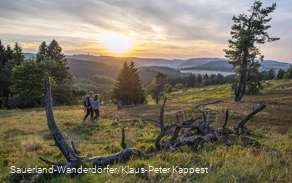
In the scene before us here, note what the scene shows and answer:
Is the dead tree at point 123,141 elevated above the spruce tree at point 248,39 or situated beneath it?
situated beneath

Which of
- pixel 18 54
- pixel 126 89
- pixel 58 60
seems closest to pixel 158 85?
pixel 126 89

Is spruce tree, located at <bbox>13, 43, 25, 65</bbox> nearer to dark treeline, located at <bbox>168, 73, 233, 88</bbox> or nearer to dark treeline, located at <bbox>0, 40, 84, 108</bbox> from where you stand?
dark treeline, located at <bbox>0, 40, 84, 108</bbox>

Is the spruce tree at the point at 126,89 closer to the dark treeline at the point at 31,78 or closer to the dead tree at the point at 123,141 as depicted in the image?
the dark treeline at the point at 31,78

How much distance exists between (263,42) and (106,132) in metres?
29.4

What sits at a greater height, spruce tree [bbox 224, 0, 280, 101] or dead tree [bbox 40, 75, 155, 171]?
spruce tree [bbox 224, 0, 280, 101]

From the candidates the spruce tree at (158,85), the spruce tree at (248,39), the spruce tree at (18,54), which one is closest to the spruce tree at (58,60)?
the spruce tree at (18,54)

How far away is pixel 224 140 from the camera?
247 inches

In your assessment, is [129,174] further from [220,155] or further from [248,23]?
[248,23]

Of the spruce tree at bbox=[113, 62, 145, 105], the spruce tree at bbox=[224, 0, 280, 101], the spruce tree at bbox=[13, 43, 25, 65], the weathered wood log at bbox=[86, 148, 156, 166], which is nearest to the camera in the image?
the weathered wood log at bbox=[86, 148, 156, 166]

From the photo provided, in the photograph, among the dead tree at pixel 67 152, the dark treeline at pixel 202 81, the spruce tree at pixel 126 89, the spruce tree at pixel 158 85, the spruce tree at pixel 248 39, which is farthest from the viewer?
the dark treeline at pixel 202 81

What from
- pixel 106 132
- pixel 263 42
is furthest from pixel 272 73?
pixel 106 132

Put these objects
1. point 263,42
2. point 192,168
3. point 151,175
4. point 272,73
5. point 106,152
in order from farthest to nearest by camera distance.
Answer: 1. point 272,73
2. point 263,42
3. point 106,152
4. point 192,168
5. point 151,175

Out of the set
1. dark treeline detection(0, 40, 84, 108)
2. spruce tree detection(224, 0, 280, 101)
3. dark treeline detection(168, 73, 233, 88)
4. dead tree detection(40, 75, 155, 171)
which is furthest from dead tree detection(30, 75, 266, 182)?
dark treeline detection(168, 73, 233, 88)

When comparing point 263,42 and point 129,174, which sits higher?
point 263,42
